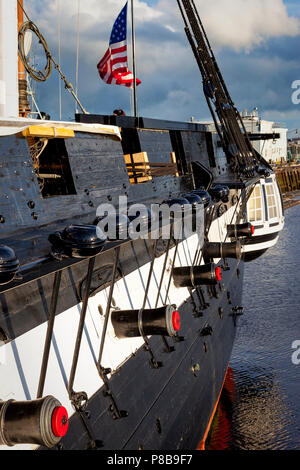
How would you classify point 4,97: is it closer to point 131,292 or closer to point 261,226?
point 131,292

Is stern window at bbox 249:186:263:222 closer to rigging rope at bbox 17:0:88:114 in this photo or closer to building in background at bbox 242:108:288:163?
rigging rope at bbox 17:0:88:114

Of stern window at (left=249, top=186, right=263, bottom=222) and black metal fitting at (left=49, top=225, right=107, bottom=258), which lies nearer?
black metal fitting at (left=49, top=225, right=107, bottom=258)

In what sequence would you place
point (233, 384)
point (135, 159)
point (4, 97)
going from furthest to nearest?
point (233, 384) → point (135, 159) → point (4, 97)

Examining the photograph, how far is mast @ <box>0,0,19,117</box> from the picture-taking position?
998 cm

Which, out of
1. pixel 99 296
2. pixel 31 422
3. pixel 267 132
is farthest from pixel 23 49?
pixel 267 132

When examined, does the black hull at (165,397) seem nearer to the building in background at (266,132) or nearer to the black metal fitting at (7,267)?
the black metal fitting at (7,267)

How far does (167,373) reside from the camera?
914 centimetres

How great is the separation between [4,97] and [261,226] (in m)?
15.7

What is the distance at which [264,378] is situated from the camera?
20141mm

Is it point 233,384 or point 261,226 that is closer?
point 233,384

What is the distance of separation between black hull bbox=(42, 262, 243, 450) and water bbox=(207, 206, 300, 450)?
2956 millimetres

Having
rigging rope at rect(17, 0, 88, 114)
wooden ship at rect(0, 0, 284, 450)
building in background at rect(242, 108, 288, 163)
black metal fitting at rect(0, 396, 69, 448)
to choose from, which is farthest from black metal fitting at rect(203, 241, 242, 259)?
building in background at rect(242, 108, 288, 163)

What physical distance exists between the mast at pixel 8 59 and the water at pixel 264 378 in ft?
36.5

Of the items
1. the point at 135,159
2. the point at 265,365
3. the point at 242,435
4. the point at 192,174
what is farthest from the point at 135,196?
the point at 265,365
